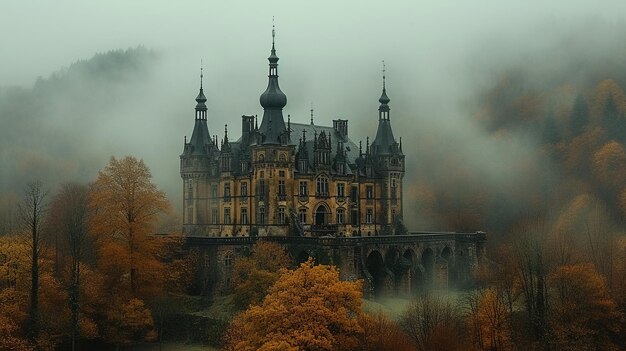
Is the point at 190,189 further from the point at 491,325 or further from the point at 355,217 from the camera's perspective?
the point at 491,325

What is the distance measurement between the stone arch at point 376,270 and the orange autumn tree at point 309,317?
862 inches

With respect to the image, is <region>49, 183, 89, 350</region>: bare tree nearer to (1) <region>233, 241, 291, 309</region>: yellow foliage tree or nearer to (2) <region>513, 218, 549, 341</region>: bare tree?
(1) <region>233, 241, 291, 309</region>: yellow foliage tree

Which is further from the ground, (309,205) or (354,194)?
(354,194)

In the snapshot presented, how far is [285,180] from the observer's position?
6956cm

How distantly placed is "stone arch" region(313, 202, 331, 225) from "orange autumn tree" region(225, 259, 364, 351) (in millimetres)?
28919

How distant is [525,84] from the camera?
11719cm

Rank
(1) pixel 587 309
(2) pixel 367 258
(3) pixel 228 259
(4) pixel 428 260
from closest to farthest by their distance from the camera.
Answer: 1. (1) pixel 587 309
2. (3) pixel 228 259
3. (2) pixel 367 258
4. (4) pixel 428 260

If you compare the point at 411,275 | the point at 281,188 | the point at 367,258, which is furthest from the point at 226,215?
the point at 411,275

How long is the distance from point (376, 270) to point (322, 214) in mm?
9008

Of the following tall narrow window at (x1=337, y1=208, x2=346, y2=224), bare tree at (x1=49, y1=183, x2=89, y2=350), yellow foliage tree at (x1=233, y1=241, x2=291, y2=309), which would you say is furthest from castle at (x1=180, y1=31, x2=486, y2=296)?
bare tree at (x1=49, y1=183, x2=89, y2=350)

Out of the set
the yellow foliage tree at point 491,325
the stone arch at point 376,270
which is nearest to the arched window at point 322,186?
the stone arch at point 376,270

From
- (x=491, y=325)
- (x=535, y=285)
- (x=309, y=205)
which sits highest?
(x=309, y=205)

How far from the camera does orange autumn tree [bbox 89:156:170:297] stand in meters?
55.6

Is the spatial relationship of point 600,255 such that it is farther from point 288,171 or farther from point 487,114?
point 487,114
